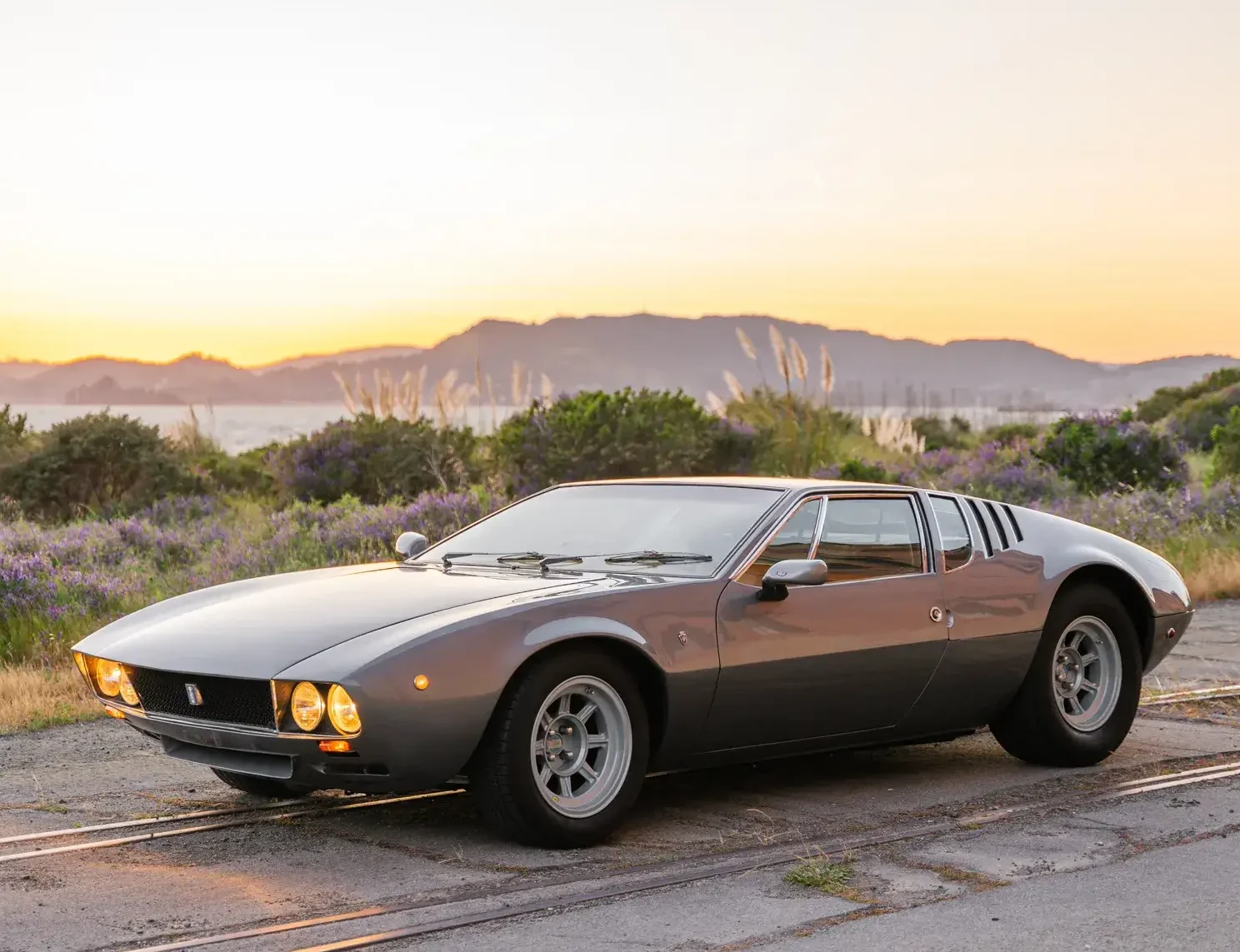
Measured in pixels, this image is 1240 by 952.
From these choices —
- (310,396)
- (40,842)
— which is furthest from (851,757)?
(310,396)

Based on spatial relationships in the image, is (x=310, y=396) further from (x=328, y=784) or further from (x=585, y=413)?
(x=328, y=784)

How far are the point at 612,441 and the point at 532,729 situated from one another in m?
15.1

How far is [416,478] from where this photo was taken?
2128 centimetres

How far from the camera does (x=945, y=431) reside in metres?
45.8

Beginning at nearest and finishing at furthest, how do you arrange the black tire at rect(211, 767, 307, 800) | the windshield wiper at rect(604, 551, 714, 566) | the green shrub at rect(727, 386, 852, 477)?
the windshield wiper at rect(604, 551, 714, 566), the black tire at rect(211, 767, 307, 800), the green shrub at rect(727, 386, 852, 477)

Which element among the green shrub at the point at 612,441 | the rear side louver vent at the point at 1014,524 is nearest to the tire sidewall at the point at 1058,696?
the rear side louver vent at the point at 1014,524

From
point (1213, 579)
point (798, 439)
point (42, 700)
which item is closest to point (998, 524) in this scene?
point (42, 700)

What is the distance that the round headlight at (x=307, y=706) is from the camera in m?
5.54

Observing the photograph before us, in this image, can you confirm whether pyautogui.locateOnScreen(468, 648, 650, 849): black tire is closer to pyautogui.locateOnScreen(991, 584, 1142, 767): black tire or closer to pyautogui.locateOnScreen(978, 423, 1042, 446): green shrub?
pyautogui.locateOnScreen(991, 584, 1142, 767): black tire

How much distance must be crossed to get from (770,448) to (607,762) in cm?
1626

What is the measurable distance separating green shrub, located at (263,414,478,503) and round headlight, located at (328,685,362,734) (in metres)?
14.9

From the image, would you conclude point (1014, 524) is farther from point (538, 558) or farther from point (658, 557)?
point (538, 558)

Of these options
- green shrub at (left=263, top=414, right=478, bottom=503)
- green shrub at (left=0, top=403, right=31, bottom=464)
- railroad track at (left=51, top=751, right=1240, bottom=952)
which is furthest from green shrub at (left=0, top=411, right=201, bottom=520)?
railroad track at (left=51, top=751, right=1240, bottom=952)

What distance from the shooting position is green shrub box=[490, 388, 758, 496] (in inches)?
803
